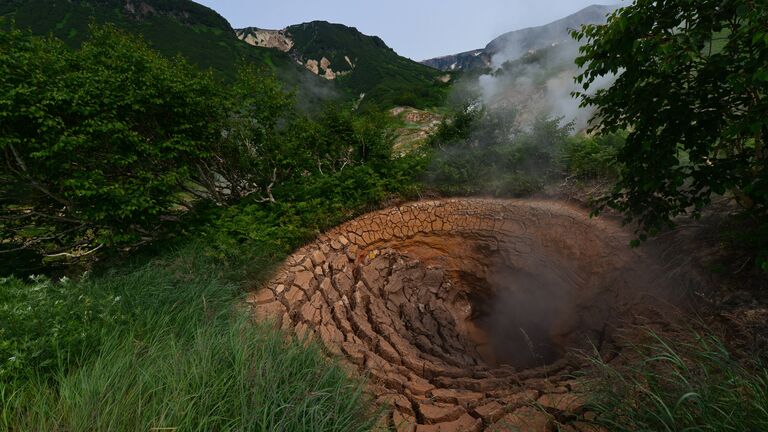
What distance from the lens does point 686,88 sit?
224cm

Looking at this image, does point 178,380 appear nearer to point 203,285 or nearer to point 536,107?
point 203,285

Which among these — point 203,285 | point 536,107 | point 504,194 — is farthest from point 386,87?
point 203,285

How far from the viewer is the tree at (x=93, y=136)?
3705mm

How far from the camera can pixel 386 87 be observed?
47.7 metres

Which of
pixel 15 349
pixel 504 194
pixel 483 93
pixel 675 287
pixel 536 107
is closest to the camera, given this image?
pixel 15 349

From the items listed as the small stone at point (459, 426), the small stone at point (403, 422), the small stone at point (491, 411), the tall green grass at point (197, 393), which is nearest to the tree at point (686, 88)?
the small stone at point (491, 411)

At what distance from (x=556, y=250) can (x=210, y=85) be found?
6.82m

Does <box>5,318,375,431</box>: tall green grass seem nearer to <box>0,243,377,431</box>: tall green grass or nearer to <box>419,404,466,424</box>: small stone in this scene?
<box>0,243,377,431</box>: tall green grass

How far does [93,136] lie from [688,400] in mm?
6549

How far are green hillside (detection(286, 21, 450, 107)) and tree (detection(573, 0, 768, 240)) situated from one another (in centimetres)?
3610

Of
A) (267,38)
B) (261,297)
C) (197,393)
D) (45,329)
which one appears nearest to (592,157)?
(261,297)

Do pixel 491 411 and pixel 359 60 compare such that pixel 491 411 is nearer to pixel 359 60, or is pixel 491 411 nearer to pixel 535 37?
pixel 535 37

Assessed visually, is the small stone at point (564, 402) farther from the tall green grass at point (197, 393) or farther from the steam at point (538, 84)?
the steam at point (538, 84)

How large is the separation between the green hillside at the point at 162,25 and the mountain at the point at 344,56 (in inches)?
428
